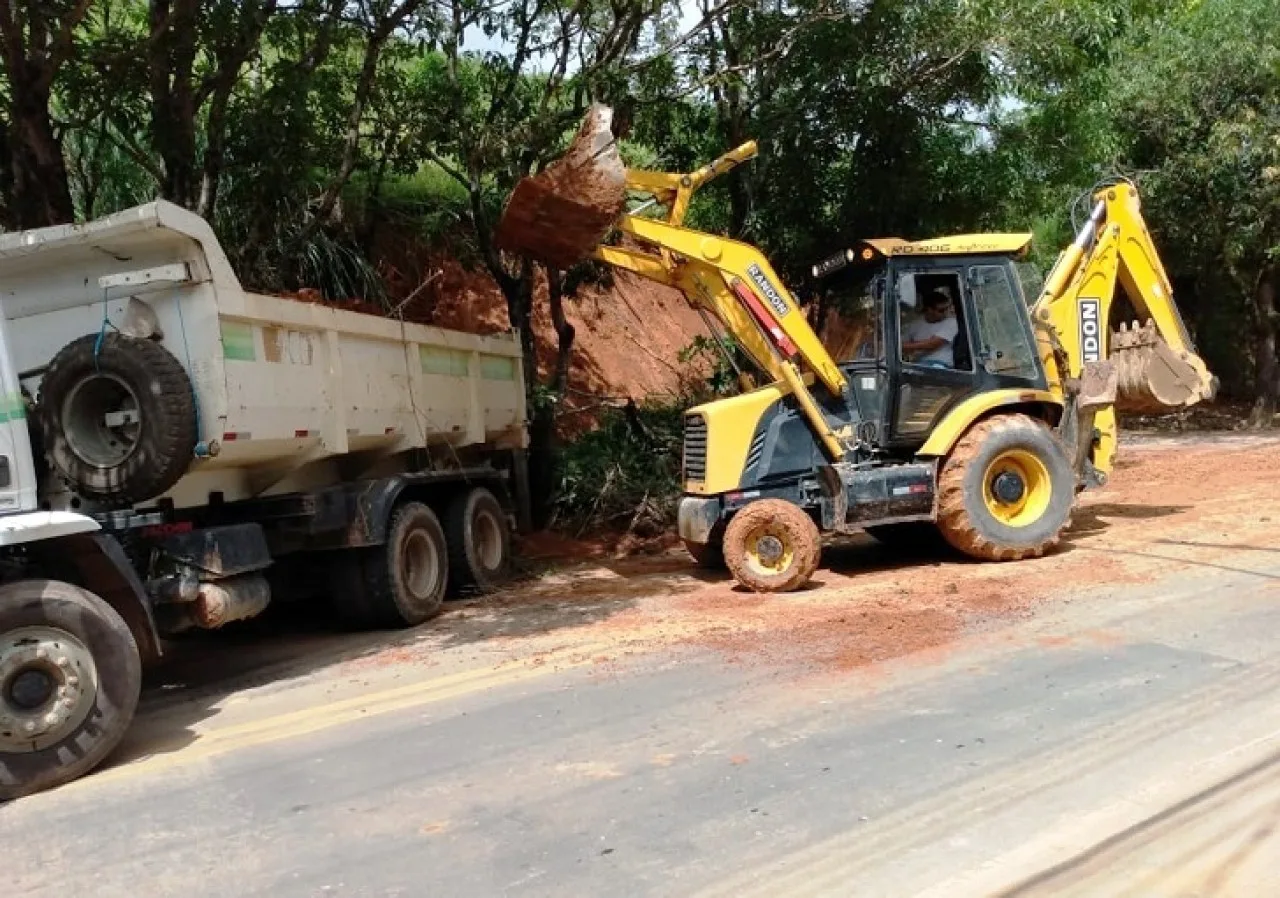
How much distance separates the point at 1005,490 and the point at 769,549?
2.10 metres

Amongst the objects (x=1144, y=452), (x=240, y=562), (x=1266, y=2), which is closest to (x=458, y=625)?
(x=240, y=562)

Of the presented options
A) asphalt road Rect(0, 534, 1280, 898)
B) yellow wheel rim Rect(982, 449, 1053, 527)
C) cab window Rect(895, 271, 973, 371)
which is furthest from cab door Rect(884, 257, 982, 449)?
asphalt road Rect(0, 534, 1280, 898)

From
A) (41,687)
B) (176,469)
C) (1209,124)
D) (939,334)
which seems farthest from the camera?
(1209,124)

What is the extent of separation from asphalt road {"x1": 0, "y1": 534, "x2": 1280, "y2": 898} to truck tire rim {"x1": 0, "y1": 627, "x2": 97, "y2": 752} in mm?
283

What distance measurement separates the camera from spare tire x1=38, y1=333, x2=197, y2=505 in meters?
6.43

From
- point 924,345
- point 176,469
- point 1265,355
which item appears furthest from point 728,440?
point 1265,355

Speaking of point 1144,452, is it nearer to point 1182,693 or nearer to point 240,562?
point 1182,693

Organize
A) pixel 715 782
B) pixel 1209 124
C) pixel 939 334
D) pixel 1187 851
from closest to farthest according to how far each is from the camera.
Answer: pixel 1187 851 → pixel 715 782 → pixel 939 334 → pixel 1209 124

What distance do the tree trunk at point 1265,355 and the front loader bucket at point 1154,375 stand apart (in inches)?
525

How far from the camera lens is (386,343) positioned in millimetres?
8852

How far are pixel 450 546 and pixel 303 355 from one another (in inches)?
101

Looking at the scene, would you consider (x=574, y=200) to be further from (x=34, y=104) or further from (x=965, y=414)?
(x=34, y=104)

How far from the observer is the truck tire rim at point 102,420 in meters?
6.54

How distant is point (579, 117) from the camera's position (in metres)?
12.1
